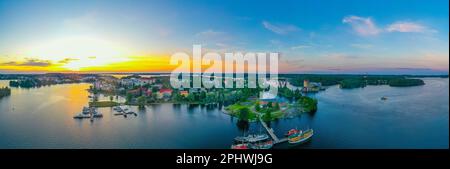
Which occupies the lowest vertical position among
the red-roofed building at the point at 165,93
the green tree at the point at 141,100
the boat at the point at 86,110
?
the boat at the point at 86,110

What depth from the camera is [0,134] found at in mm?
3779

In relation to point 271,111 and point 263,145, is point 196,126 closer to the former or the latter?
point 263,145

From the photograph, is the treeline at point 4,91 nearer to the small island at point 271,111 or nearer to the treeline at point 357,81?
the small island at point 271,111

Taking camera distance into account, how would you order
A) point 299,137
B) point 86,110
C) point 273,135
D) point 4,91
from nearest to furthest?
point 299,137 < point 273,135 < point 86,110 < point 4,91

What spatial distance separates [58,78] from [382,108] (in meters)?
8.85

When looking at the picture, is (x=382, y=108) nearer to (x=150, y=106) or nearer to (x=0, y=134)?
(x=150, y=106)

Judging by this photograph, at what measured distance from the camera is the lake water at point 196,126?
354cm

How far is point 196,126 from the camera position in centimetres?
448

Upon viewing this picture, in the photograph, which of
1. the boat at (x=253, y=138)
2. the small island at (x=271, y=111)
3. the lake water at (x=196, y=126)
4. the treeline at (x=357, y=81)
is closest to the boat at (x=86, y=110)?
the lake water at (x=196, y=126)

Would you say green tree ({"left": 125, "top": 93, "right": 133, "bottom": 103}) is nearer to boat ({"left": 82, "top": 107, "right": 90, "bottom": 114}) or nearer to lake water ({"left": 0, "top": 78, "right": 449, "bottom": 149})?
lake water ({"left": 0, "top": 78, "right": 449, "bottom": 149})

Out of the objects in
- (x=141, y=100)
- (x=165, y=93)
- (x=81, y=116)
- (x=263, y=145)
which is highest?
(x=165, y=93)

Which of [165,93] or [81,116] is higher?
[165,93]

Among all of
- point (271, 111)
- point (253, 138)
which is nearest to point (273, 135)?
point (253, 138)
